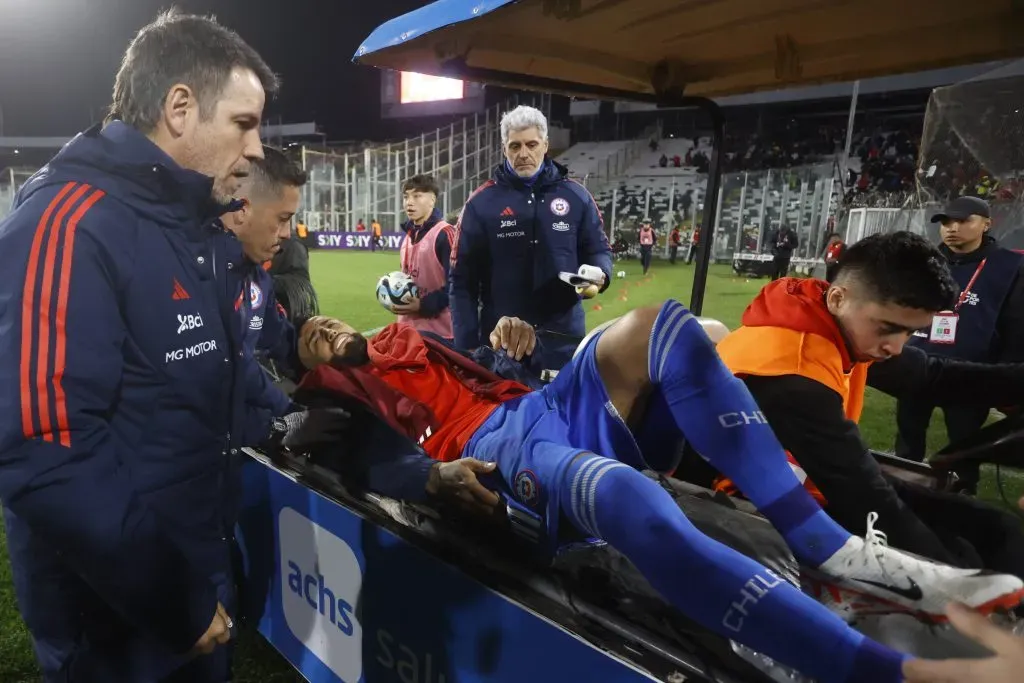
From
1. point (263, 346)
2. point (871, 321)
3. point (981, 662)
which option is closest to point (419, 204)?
point (263, 346)

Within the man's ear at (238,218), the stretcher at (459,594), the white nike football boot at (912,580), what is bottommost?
the stretcher at (459,594)

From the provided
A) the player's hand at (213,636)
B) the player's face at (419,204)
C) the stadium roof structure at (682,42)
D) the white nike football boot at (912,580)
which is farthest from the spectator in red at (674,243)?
the player's hand at (213,636)

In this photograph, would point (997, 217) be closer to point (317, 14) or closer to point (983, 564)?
point (983, 564)

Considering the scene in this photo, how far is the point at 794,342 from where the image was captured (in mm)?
1611

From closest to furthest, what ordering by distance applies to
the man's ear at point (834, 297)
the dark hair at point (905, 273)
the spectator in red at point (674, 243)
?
the dark hair at point (905, 273) → the man's ear at point (834, 297) → the spectator in red at point (674, 243)

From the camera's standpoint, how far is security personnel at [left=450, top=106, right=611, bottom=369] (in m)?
3.21

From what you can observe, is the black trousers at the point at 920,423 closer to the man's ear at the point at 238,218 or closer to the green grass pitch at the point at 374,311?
the green grass pitch at the point at 374,311

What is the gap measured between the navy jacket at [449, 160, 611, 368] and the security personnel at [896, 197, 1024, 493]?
182 centimetres

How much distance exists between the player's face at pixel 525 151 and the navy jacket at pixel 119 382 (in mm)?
2050

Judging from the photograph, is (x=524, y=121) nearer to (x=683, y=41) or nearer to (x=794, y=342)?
(x=683, y=41)

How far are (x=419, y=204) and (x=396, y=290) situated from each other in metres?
0.66

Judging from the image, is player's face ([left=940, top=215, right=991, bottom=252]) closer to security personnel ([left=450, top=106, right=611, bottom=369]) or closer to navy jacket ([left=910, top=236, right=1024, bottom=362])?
navy jacket ([left=910, top=236, right=1024, bottom=362])

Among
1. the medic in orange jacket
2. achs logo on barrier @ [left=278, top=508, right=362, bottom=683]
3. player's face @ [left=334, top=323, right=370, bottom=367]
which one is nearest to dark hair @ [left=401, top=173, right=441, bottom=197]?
player's face @ [left=334, top=323, right=370, bottom=367]

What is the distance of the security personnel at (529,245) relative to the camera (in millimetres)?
3215
